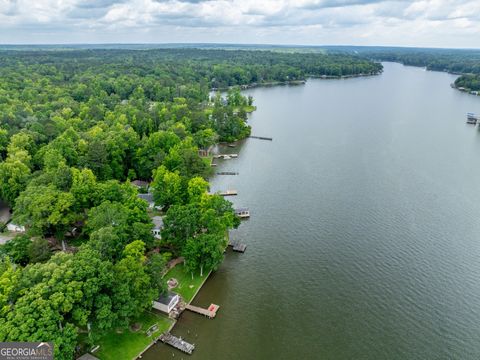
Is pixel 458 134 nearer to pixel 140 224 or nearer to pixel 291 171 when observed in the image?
pixel 291 171

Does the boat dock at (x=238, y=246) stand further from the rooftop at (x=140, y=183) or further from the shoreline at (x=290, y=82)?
the shoreline at (x=290, y=82)

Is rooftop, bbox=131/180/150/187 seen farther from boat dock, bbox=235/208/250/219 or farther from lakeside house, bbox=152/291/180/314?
lakeside house, bbox=152/291/180/314

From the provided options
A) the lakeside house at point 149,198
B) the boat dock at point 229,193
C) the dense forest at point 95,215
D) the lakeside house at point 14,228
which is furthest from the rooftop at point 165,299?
the boat dock at point 229,193

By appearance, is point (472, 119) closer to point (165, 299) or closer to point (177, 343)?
point (165, 299)

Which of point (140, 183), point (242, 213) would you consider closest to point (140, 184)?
point (140, 183)

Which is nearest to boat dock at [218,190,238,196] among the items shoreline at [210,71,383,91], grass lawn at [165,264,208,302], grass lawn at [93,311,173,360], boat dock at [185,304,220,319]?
grass lawn at [165,264,208,302]

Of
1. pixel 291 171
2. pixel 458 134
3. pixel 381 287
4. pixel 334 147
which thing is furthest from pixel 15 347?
pixel 458 134
